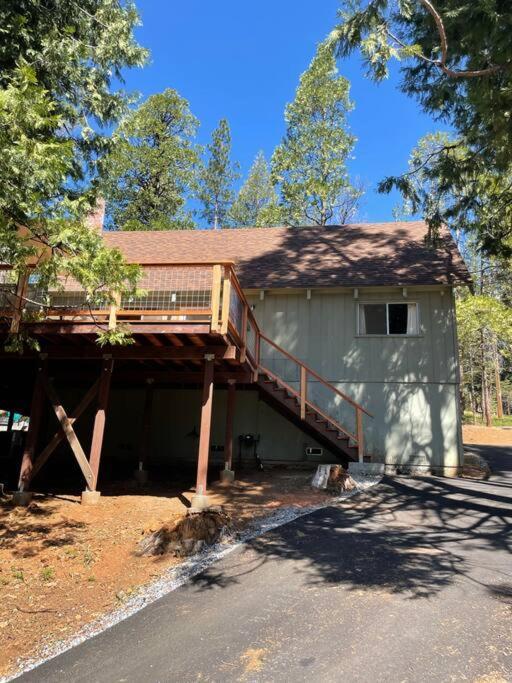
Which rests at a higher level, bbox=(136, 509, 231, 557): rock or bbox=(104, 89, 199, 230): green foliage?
bbox=(104, 89, 199, 230): green foliage

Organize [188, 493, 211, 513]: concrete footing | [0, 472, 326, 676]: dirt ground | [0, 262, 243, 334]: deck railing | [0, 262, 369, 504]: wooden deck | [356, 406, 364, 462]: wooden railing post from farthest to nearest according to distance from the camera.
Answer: [356, 406, 364, 462]: wooden railing post
[0, 262, 369, 504]: wooden deck
[188, 493, 211, 513]: concrete footing
[0, 262, 243, 334]: deck railing
[0, 472, 326, 676]: dirt ground

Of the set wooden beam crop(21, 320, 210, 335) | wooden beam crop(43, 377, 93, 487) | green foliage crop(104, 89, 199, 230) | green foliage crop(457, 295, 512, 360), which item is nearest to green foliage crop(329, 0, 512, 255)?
wooden beam crop(21, 320, 210, 335)

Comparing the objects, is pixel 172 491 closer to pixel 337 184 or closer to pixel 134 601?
pixel 134 601

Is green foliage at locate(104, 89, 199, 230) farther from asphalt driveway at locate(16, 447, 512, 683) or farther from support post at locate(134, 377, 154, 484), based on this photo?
asphalt driveway at locate(16, 447, 512, 683)

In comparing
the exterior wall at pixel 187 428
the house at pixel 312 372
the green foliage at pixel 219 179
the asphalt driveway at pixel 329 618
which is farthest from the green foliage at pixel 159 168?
the asphalt driveway at pixel 329 618

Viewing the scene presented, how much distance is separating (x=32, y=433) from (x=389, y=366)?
8097 mm

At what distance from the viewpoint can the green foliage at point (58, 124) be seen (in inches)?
181

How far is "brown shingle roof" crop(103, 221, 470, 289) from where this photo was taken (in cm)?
1232

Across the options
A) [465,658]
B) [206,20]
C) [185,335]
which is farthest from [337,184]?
[465,658]

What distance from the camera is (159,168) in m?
26.7

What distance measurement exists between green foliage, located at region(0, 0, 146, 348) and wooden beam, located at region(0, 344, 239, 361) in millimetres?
1502

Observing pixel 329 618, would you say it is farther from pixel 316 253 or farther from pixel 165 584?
pixel 316 253

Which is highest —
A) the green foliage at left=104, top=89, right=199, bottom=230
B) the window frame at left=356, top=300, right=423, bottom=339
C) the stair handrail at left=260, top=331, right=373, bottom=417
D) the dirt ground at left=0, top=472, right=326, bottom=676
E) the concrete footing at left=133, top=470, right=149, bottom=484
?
the green foliage at left=104, top=89, right=199, bottom=230

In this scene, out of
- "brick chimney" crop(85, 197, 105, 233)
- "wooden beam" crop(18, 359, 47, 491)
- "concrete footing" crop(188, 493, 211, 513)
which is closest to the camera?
"brick chimney" crop(85, 197, 105, 233)
